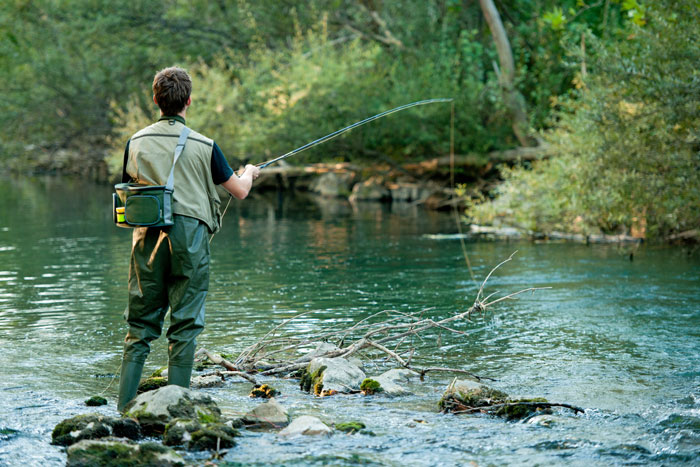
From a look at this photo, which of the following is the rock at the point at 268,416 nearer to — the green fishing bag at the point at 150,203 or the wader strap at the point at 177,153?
the green fishing bag at the point at 150,203

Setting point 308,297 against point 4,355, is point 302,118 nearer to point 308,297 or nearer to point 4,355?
point 308,297

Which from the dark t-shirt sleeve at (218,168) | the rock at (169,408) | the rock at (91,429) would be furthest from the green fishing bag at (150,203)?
the rock at (91,429)

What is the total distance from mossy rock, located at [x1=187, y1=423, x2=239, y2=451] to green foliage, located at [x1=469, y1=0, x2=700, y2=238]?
847 centimetres

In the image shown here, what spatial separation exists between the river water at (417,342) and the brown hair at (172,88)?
1.93 metres

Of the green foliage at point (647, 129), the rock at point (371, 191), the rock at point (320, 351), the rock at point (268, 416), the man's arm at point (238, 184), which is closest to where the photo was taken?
the rock at point (268, 416)

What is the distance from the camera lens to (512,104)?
25.3 metres

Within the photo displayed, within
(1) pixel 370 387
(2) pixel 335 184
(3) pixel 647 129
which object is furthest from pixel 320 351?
(2) pixel 335 184

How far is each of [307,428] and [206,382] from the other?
1.45 meters

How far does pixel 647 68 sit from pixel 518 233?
703cm

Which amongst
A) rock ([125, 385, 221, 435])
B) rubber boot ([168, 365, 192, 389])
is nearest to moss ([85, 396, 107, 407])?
rock ([125, 385, 221, 435])

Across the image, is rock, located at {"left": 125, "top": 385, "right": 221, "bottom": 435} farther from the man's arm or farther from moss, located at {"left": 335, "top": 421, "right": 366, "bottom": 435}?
the man's arm

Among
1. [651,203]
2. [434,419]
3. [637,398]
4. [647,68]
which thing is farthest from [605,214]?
[434,419]

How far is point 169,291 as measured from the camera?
5.28m

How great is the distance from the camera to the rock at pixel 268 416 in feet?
17.3
